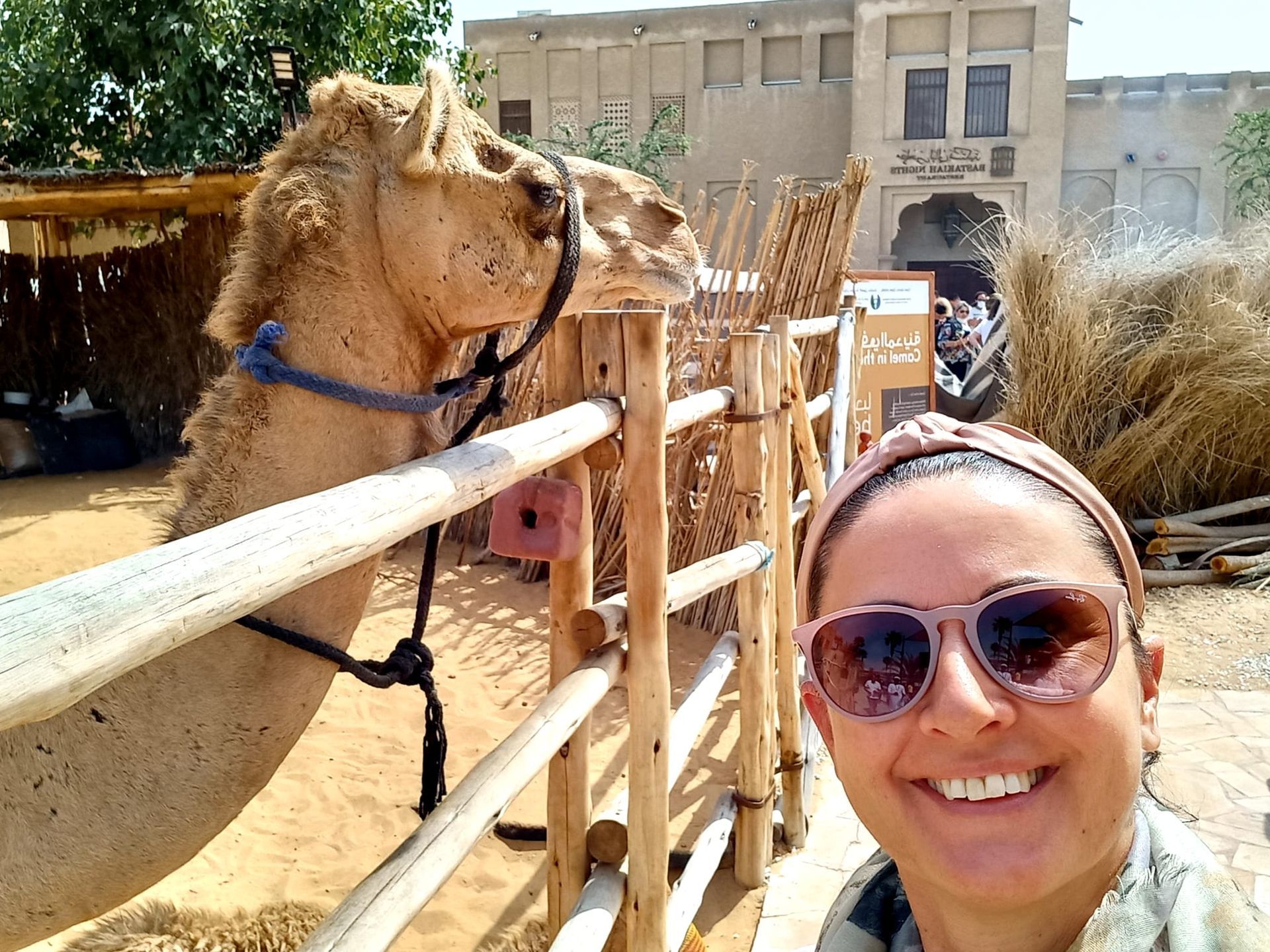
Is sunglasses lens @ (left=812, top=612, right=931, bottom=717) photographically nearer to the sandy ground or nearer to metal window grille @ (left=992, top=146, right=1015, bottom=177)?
the sandy ground

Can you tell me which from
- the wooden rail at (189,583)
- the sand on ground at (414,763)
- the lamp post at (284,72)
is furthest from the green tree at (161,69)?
the wooden rail at (189,583)

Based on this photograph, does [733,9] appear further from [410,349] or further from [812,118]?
[410,349]

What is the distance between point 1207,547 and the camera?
7539 millimetres

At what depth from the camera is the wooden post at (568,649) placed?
226 centimetres

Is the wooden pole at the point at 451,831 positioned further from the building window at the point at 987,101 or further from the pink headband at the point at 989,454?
the building window at the point at 987,101

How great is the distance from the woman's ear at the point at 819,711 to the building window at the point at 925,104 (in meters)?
26.9

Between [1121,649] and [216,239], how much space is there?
10.4 meters

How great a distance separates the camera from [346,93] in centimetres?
197

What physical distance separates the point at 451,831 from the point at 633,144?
86.8ft

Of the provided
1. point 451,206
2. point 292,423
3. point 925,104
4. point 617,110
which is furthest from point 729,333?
point 617,110

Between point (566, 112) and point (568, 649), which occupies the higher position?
point (566, 112)

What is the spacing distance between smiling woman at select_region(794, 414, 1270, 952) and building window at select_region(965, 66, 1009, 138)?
88.7 feet

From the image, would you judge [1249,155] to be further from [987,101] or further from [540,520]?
[540,520]

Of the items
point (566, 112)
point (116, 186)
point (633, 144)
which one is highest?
point (566, 112)
